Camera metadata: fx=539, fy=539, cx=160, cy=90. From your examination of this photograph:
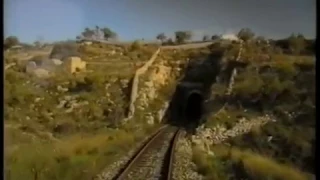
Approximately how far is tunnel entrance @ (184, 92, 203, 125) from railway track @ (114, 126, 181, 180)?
40 mm

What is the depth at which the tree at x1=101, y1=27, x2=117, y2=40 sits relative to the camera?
128 cm

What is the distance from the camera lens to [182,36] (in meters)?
1.29

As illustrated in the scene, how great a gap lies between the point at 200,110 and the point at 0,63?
0.49 m

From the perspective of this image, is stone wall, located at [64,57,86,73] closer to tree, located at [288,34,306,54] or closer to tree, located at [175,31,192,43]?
tree, located at [175,31,192,43]

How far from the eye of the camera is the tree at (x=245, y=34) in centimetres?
128

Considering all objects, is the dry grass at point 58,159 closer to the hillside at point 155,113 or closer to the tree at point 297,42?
the hillside at point 155,113

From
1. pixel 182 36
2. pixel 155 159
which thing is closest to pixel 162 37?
pixel 182 36

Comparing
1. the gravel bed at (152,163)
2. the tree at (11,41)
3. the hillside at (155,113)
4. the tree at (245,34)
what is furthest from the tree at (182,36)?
the tree at (11,41)

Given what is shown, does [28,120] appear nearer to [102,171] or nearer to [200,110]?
[102,171]

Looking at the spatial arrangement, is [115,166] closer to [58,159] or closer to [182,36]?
[58,159]

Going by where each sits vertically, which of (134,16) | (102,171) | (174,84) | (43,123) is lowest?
(102,171)

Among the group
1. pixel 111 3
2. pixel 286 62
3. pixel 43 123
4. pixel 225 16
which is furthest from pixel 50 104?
pixel 286 62

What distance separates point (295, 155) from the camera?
1277 mm

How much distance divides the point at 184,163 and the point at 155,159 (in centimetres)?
7
